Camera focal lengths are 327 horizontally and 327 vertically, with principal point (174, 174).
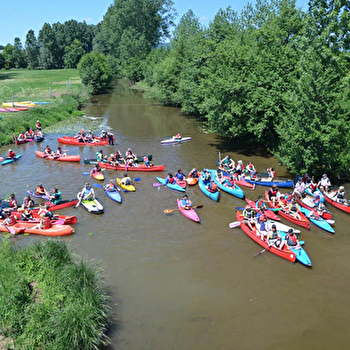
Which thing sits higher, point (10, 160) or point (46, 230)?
point (10, 160)

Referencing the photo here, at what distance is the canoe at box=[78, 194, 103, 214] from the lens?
18.7m

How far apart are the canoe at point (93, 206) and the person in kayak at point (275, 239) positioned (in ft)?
31.0

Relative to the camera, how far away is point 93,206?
18.9 m

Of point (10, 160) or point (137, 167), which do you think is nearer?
point (137, 167)

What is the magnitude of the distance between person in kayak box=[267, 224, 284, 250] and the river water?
1.91ft

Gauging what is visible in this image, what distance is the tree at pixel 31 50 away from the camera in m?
105

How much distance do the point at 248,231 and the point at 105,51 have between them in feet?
330

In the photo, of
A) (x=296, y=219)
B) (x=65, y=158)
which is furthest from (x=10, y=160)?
(x=296, y=219)

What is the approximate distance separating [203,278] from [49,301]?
612 cm

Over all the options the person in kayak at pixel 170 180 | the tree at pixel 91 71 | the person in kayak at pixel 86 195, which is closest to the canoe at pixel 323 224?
the person in kayak at pixel 170 180

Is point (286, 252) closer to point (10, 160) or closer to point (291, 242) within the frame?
point (291, 242)

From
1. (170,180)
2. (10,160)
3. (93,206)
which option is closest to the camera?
(93,206)

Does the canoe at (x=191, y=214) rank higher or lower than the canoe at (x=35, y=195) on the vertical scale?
lower

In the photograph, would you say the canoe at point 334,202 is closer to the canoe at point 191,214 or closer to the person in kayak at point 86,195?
the canoe at point 191,214
